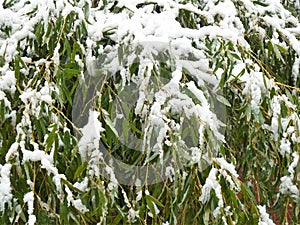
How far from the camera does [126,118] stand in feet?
4.98

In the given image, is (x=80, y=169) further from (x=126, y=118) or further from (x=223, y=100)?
(x=223, y=100)

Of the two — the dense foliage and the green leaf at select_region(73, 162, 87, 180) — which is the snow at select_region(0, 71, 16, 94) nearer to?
the dense foliage

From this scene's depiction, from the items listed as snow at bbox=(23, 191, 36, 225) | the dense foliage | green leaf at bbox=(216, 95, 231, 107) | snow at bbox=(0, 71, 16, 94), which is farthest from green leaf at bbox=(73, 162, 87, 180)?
green leaf at bbox=(216, 95, 231, 107)

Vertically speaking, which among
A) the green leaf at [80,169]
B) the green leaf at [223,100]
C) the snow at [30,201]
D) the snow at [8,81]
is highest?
the snow at [8,81]

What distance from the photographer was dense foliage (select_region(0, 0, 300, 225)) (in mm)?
1354

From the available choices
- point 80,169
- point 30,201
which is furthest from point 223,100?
point 30,201

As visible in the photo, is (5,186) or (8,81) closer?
(5,186)

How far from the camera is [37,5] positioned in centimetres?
154

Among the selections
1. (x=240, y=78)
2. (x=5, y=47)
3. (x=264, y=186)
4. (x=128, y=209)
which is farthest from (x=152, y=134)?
(x=264, y=186)

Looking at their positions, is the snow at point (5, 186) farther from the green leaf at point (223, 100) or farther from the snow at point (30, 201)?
the green leaf at point (223, 100)

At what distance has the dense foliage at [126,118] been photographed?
1354 millimetres

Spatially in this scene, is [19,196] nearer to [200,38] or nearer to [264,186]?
[200,38]

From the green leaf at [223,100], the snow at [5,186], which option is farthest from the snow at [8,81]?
the green leaf at [223,100]

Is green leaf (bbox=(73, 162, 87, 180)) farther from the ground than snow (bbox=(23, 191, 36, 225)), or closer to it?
farther from the ground
